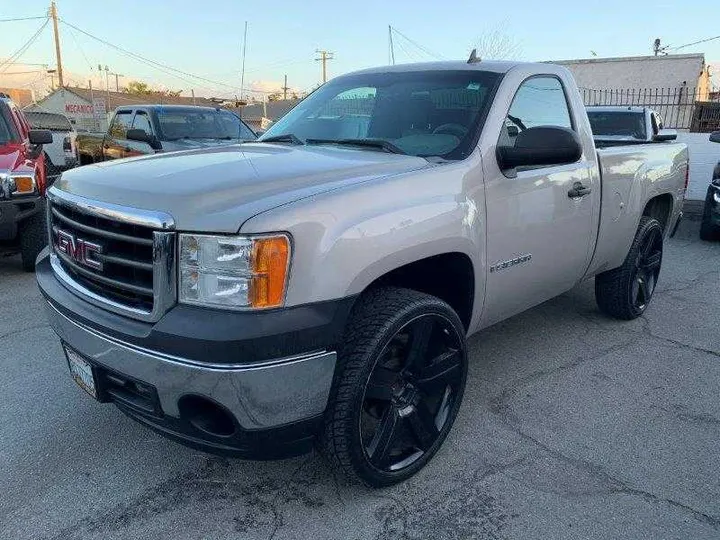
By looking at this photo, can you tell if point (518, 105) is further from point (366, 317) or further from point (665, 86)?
point (665, 86)

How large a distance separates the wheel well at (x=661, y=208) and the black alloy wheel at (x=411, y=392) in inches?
114

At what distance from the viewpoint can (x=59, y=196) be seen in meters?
2.70

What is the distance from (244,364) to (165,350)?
0.98 ft

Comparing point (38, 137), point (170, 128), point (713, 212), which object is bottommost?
point (713, 212)

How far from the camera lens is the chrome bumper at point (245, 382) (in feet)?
6.75

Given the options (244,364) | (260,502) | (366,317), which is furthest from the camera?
(260,502)

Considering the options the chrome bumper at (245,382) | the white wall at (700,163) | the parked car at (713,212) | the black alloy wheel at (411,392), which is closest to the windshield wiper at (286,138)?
the black alloy wheel at (411,392)

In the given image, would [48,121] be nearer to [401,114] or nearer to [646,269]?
[401,114]

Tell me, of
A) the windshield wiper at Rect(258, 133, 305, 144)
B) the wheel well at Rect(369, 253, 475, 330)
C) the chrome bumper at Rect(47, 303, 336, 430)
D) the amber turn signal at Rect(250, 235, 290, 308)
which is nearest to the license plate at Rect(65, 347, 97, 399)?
the chrome bumper at Rect(47, 303, 336, 430)

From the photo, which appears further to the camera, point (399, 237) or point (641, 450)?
point (641, 450)

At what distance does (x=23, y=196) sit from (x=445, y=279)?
14.9 feet

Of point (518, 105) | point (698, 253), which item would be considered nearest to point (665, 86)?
point (698, 253)

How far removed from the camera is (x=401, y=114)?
338 cm

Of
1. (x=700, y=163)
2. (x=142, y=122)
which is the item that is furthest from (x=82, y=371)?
(x=700, y=163)
